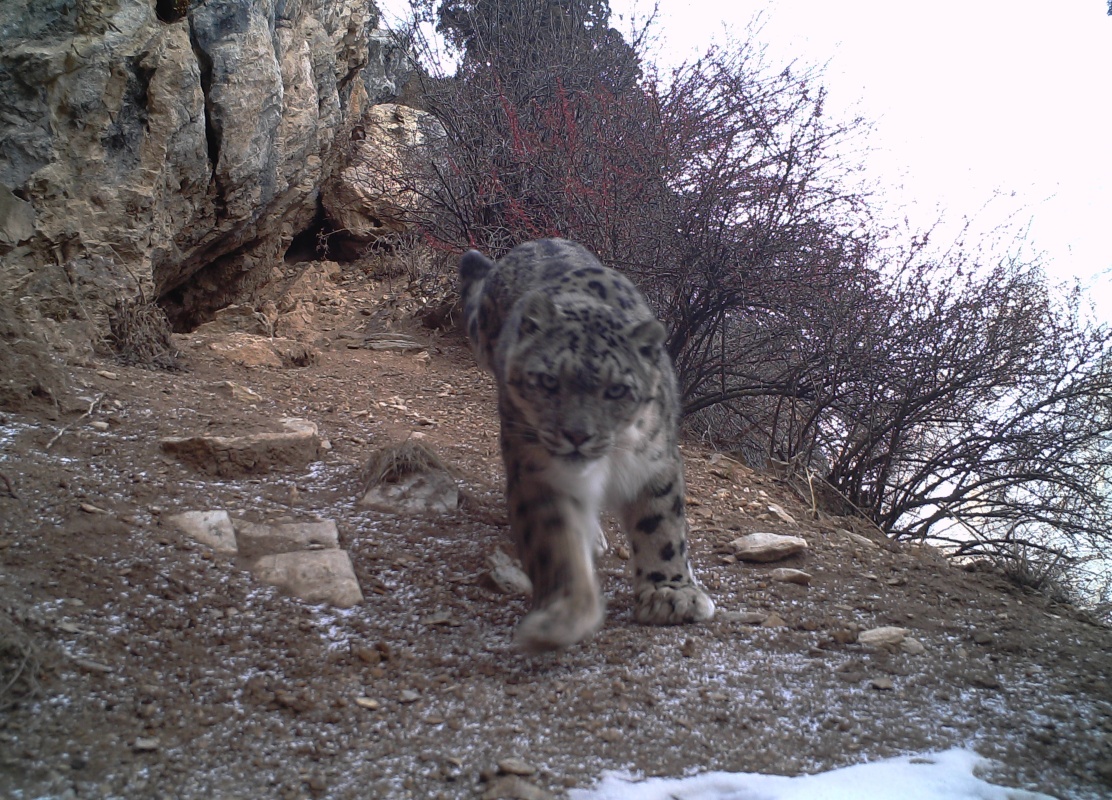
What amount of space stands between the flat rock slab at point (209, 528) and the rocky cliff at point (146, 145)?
2.50 m

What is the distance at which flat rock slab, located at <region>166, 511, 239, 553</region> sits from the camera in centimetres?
372

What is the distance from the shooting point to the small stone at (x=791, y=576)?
4.29 metres

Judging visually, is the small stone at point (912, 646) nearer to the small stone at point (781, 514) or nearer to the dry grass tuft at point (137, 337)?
the small stone at point (781, 514)

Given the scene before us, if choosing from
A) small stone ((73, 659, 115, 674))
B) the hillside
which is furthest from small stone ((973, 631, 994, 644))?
small stone ((73, 659, 115, 674))

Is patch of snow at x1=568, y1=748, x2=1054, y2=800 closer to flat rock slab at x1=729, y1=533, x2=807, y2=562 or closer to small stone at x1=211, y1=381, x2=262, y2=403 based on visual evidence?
flat rock slab at x1=729, y1=533, x2=807, y2=562

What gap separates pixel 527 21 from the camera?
35.6ft

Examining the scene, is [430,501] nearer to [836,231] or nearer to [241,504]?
[241,504]

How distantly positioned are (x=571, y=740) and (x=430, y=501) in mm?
2240

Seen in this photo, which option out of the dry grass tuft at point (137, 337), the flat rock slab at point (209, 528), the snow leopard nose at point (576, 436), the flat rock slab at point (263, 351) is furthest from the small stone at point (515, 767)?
the flat rock slab at point (263, 351)

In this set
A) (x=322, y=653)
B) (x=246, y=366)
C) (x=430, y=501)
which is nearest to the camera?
(x=322, y=653)

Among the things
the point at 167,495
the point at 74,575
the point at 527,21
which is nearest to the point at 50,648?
the point at 74,575

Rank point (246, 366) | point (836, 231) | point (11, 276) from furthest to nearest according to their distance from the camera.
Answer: point (246, 366), point (836, 231), point (11, 276)

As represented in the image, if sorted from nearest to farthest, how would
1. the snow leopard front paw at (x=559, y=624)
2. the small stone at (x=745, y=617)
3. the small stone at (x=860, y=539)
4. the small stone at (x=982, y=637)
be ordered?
the snow leopard front paw at (x=559, y=624), the small stone at (x=982, y=637), the small stone at (x=745, y=617), the small stone at (x=860, y=539)

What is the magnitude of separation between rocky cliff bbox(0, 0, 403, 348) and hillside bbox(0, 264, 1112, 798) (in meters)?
1.50
